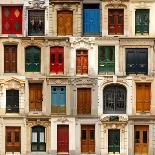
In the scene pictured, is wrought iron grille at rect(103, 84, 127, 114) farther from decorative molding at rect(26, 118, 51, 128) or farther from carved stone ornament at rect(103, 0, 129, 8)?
carved stone ornament at rect(103, 0, 129, 8)

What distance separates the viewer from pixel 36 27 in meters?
34.3

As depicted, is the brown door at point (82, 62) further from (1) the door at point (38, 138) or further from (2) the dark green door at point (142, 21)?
(1) the door at point (38, 138)

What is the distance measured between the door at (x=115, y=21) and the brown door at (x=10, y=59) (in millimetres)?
6481

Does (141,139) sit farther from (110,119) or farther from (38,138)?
(38,138)

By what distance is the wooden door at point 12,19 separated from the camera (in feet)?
112

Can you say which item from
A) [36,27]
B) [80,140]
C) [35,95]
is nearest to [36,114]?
[35,95]

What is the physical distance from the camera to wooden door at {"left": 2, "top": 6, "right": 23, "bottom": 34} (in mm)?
34225

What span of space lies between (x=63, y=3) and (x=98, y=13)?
240 centimetres

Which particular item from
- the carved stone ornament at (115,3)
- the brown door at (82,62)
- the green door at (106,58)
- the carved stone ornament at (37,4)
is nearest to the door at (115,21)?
the carved stone ornament at (115,3)

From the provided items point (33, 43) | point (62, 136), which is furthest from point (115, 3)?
point (62, 136)

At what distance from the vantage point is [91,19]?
34125 millimetres

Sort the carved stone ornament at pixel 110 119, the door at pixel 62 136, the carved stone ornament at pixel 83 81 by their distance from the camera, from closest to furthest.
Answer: the carved stone ornament at pixel 110 119 → the carved stone ornament at pixel 83 81 → the door at pixel 62 136

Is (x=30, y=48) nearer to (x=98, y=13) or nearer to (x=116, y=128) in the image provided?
(x=98, y=13)

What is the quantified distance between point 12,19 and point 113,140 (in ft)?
34.3
